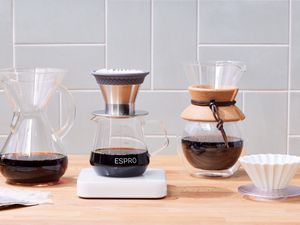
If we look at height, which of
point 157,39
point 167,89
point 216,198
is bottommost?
point 216,198

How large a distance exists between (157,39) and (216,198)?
0.69 meters

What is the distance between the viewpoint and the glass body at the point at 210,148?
1541 millimetres

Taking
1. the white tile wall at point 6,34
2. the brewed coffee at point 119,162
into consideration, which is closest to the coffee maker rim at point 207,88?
the brewed coffee at point 119,162

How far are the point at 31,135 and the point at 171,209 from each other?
35 centimetres

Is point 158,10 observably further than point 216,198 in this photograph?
Yes

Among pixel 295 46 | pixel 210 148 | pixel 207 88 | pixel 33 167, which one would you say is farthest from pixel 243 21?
pixel 33 167

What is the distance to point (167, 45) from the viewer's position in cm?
196

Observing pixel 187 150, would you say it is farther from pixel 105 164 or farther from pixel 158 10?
pixel 158 10

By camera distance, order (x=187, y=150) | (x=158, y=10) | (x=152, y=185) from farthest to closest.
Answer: (x=158, y=10) → (x=187, y=150) → (x=152, y=185)

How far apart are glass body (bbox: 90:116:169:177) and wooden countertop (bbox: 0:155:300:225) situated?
68mm

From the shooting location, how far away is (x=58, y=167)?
1.48 m

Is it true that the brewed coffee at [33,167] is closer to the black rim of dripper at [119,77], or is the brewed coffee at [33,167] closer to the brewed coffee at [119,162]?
the brewed coffee at [119,162]

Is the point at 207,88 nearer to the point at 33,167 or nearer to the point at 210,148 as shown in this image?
the point at 210,148

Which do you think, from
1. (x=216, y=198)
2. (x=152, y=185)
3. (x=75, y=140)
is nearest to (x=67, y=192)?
(x=152, y=185)
